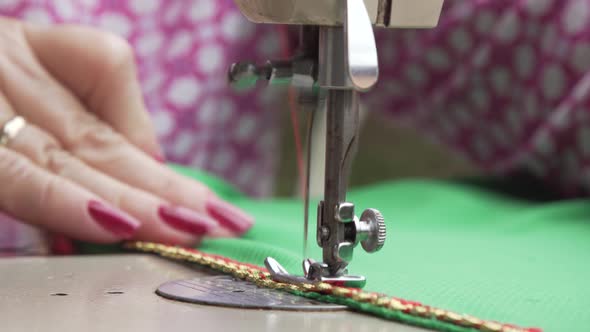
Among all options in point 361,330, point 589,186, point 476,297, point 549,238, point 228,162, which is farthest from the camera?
point 228,162

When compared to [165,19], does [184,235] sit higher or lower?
lower

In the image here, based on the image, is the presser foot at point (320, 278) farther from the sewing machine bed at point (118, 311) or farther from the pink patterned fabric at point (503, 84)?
the pink patterned fabric at point (503, 84)

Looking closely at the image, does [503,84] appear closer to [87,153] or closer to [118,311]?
[87,153]

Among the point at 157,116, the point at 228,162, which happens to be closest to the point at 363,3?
the point at 157,116

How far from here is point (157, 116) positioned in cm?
142

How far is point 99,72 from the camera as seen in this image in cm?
98

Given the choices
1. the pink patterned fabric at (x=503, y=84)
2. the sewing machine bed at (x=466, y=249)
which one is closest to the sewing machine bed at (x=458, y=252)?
the sewing machine bed at (x=466, y=249)

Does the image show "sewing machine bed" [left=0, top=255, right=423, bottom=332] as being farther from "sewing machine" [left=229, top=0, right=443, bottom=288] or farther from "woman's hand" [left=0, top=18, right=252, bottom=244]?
"woman's hand" [left=0, top=18, right=252, bottom=244]

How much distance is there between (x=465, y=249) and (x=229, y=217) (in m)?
0.24

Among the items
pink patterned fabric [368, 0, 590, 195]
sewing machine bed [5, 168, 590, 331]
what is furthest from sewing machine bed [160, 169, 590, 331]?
pink patterned fabric [368, 0, 590, 195]

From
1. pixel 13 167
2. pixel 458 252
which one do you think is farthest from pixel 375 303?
pixel 13 167

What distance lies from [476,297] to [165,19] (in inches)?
36.3

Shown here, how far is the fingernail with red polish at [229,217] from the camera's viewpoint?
0.91m

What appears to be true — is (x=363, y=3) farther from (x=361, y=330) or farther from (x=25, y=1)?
(x=25, y=1)
